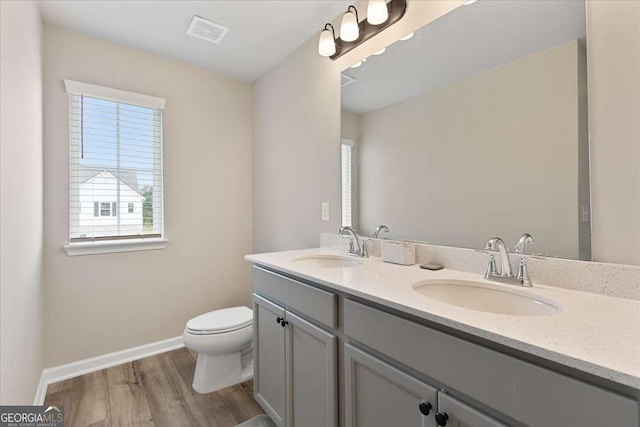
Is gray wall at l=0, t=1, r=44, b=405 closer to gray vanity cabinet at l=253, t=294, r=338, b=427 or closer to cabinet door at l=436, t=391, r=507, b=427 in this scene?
gray vanity cabinet at l=253, t=294, r=338, b=427

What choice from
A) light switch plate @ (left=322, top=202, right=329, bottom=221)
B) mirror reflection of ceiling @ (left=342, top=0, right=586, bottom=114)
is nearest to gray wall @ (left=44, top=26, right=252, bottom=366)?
light switch plate @ (left=322, top=202, right=329, bottom=221)

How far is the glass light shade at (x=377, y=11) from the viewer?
61.2 inches

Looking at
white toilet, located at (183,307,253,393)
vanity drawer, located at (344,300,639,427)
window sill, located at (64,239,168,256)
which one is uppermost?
window sill, located at (64,239,168,256)

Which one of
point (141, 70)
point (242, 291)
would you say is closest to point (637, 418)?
point (242, 291)

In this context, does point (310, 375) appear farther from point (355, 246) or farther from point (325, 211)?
point (325, 211)

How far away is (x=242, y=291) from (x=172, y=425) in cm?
135

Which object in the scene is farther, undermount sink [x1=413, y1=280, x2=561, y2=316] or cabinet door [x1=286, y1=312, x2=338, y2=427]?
cabinet door [x1=286, y1=312, x2=338, y2=427]

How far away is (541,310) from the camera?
938 millimetres

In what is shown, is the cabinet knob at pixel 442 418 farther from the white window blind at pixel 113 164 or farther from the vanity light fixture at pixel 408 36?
the white window blind at pixel 113 164

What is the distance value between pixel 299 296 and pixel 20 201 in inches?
54.0

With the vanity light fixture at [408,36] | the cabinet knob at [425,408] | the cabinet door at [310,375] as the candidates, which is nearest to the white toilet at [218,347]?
the cabinet door at [310,375]

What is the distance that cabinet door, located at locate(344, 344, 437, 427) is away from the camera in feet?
2.77

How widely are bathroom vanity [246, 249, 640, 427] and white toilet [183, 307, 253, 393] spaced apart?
483 millimetres

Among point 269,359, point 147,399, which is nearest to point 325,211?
point 269,359
